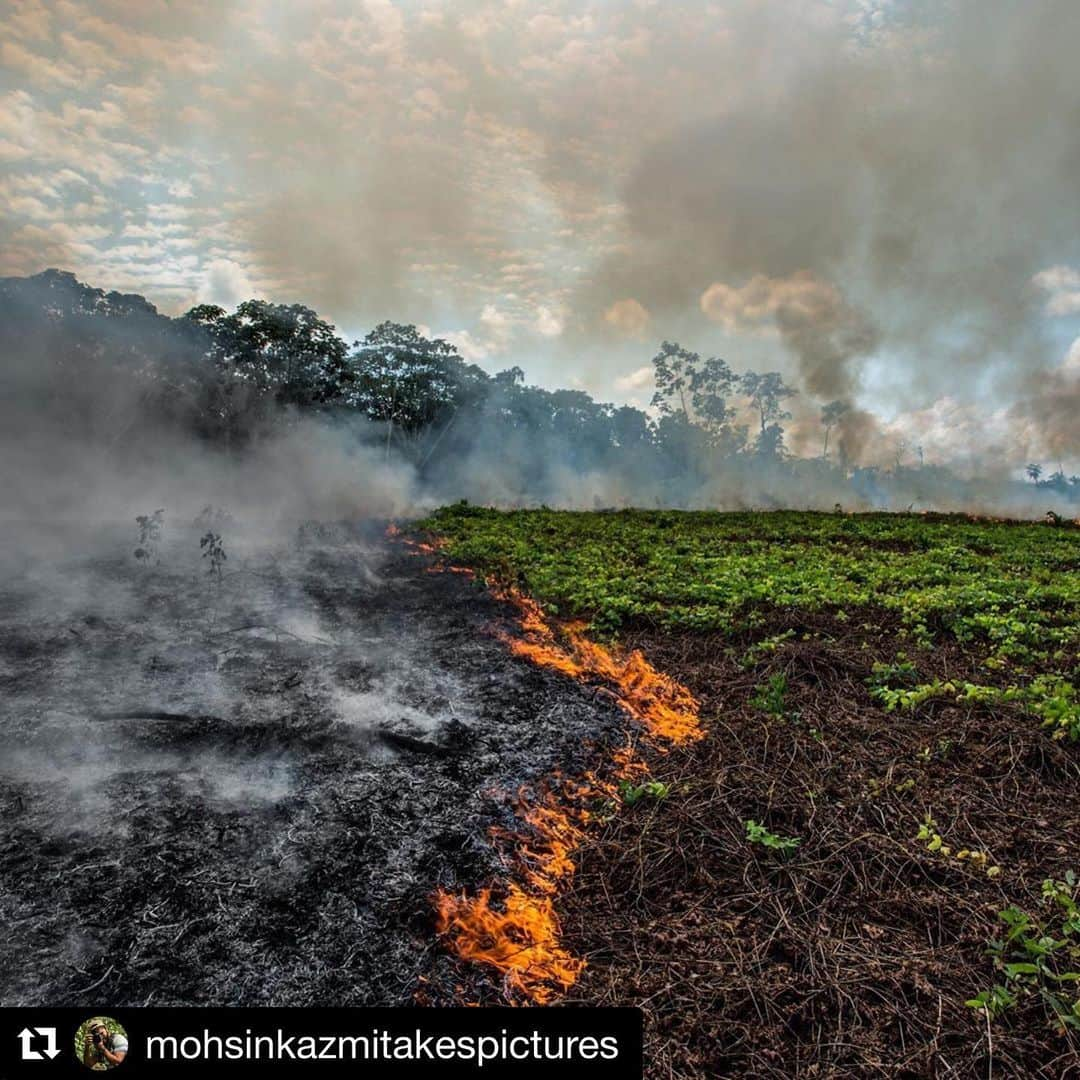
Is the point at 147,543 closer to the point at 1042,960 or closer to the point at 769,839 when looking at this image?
the point at 769,839

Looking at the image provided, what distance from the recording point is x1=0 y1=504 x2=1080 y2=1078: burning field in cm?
279

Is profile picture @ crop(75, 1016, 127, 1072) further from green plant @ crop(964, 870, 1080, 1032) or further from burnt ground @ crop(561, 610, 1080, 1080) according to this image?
green plant @ crop(964, 870, 1080, 1032)

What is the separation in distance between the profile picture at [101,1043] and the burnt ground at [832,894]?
1.90 metres

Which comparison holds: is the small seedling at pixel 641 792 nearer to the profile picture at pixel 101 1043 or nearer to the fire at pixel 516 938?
the fire at pixel 516 938

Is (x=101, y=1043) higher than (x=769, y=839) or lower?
lower

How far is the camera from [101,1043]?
8.38 ft

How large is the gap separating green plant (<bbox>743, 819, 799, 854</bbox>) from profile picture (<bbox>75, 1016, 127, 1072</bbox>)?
3.30m

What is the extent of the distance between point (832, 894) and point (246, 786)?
373 centimetres

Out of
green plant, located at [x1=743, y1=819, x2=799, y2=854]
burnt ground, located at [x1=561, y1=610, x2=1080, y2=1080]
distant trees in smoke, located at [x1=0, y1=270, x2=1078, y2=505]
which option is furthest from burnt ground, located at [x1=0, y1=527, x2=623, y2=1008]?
distant trees in smoke, located at [x1=0, y1=270, x2=1078, y2=505]

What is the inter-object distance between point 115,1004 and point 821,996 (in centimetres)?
308

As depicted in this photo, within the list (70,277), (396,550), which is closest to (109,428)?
(70,277)

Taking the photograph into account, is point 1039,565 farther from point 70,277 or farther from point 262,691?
point 70,277

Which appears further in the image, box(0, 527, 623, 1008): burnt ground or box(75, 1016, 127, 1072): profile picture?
box(0, 527, 623, 1008): burnt ground

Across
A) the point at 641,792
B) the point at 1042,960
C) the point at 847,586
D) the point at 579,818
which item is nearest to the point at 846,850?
the point at 1042,960
